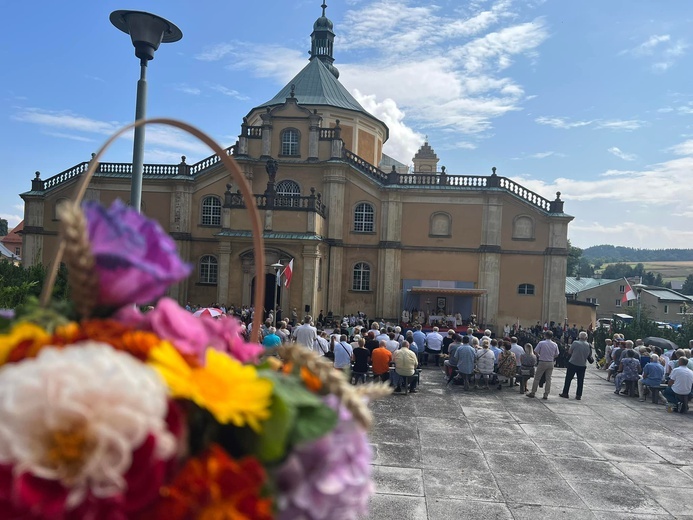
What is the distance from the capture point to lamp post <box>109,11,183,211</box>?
7.48 metres

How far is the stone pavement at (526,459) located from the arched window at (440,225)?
2205cm

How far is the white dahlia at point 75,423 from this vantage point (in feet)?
3.52

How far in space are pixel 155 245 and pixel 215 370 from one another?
1.35ft

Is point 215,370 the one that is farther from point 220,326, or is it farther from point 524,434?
point 524,434

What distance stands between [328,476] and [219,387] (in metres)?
0.37

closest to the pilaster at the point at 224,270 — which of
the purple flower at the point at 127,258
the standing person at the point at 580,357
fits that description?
the standing person at the point at 580,357

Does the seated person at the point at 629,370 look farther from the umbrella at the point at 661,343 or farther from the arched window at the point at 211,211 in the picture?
the arched window at the point at 211,211

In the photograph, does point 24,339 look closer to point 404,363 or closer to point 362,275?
point 404,363

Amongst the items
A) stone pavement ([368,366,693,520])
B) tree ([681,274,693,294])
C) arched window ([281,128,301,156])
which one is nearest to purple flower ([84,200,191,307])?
stone pavement ([368,366,693,520])

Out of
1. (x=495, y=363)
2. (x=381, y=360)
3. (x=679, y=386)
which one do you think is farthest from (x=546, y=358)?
(x=381, y=360)

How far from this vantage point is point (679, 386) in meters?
14.0

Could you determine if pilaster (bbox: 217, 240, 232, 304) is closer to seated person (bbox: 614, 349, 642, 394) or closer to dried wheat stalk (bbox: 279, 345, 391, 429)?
seated person (bbox: 614, 349, 642, 394)

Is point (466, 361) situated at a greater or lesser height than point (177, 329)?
lesser

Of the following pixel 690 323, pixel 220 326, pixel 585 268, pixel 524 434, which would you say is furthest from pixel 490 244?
pixel 585 268
